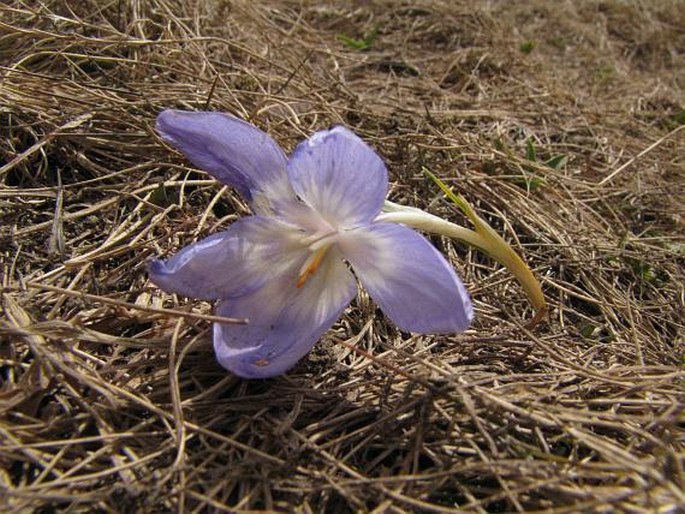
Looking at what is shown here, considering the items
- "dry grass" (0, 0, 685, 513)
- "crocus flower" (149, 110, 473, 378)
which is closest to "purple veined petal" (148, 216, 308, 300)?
"crocus flower" (149, 110, 473, 378)

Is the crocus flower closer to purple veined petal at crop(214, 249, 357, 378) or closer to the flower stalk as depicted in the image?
purple veined petal at crop(214, 249, 357, 378)

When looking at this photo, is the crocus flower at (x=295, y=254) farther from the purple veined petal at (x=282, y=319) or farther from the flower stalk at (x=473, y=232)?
the flower stalk at (x=473, y=232)

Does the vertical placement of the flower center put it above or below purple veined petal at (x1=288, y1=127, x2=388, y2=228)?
below

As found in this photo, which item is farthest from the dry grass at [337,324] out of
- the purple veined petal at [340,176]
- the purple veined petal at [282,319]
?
the purple veined petal at [340,176]

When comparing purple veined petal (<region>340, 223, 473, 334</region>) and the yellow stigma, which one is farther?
the yellow stigma

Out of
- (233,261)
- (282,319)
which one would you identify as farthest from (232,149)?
(282,319)

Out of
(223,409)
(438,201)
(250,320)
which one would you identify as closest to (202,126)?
(250,320)

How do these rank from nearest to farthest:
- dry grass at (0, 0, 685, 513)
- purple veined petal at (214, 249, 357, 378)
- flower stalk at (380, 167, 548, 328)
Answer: dry grass at (0, 0, 685, 513)
purple veined petal at (214, 249, 357, 378)
flower stalk at (380, 167, 548, 328)
